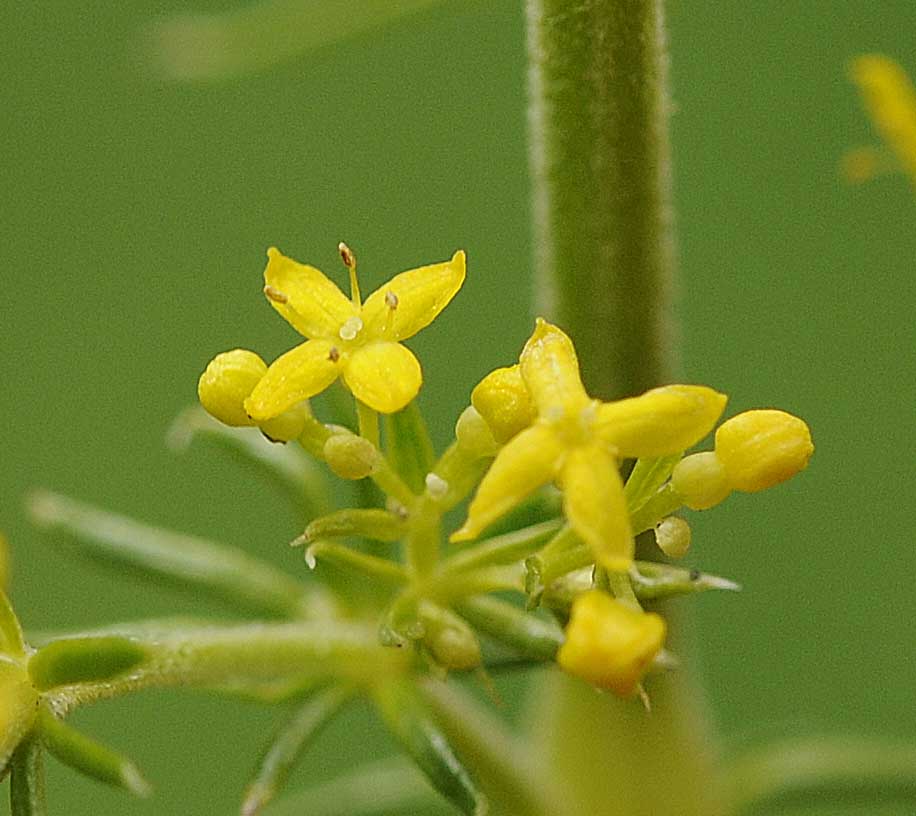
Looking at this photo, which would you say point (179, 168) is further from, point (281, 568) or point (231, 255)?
point (281, 568)

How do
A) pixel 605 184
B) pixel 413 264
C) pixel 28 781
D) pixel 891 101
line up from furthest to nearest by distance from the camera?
pixel 413 264
pixel 891 101
pixel 605 184
pixel 28 781

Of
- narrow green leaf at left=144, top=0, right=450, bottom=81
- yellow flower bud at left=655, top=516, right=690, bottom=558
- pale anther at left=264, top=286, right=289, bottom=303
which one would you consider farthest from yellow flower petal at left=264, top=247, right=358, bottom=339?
narrow green leaf at left=144, top=0, right=450, bottom=81

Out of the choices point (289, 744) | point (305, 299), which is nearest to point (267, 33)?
point (305, 299)

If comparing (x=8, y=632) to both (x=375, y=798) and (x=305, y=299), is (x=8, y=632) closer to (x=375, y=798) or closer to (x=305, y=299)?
(x=305, y=299)

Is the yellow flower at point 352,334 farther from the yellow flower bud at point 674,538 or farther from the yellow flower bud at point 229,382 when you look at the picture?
the yellow flower bud at point 674,538

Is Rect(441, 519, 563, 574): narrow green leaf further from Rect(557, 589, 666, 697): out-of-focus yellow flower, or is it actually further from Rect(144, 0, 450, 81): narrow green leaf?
Rect(144, 0, 450, 81): narrow green leaf
